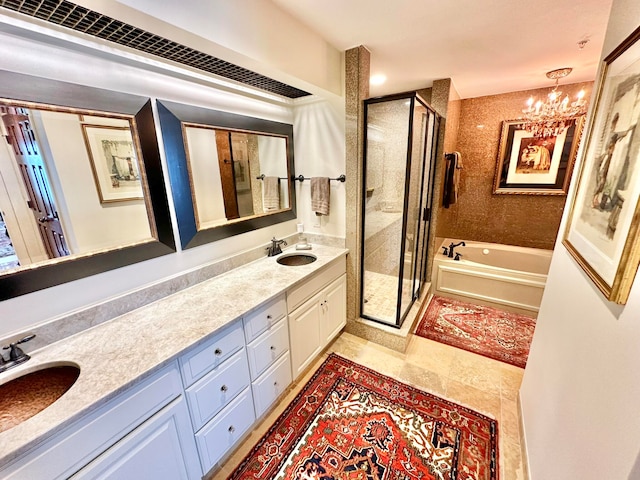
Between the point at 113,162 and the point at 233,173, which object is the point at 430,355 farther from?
the point at 113,162

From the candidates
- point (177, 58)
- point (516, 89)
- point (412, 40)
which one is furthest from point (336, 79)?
point (516, 89)

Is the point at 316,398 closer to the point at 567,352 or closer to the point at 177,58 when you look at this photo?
the point at 567,352

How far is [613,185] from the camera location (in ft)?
2.66

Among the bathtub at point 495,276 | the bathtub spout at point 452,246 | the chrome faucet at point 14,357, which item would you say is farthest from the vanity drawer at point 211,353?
the bathtub spout at point 452,246

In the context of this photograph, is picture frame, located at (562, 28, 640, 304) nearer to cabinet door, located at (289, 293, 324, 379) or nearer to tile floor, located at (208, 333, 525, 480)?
tile floor, located at (208, 333, 525, 480)

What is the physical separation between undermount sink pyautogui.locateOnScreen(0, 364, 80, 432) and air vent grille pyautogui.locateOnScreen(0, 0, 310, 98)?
53.9 inches

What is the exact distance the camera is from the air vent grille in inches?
35.7

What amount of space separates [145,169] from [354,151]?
4.66ft

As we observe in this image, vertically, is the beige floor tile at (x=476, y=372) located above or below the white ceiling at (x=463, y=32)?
below

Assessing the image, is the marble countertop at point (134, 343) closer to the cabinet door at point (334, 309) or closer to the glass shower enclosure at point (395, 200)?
the cabinet door at point (334, 309)

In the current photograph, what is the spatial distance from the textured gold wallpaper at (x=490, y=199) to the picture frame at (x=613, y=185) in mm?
2115

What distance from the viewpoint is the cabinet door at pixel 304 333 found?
5.86 feet

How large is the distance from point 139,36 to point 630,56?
189cm

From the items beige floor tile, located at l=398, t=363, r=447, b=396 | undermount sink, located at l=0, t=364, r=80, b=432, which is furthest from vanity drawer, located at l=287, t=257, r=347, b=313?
undermount sink, located at l=0, t=364, r=80, b=432
